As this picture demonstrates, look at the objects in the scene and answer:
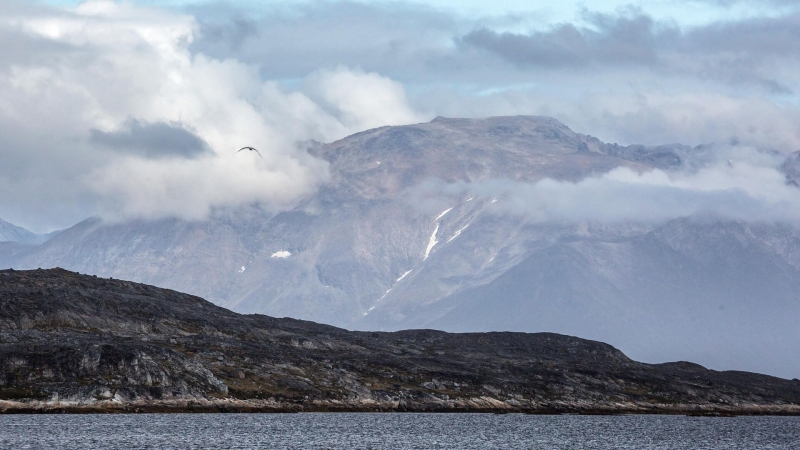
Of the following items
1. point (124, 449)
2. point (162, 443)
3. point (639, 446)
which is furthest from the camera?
point (639, 446)

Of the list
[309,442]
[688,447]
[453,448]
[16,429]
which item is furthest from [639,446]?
[16,429]

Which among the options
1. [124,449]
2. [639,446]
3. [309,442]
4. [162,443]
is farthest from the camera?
[639,446]

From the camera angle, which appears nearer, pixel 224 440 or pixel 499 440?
pixel 224 440

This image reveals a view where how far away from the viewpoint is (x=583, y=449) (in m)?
183

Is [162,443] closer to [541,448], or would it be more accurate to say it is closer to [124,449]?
[124,449]

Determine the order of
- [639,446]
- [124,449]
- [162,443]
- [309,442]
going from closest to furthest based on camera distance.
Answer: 1. [124,449]
2. [162,443]
3. [309,442]
4. [639,446]

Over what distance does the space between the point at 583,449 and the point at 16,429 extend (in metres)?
89.7

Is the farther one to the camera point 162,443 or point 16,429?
point 16,429

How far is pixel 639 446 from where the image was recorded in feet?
625

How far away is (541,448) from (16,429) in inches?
3261

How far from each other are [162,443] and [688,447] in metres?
86.1

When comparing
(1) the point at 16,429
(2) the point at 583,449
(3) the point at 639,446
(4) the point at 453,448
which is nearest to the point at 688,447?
(3) the point at 639,446

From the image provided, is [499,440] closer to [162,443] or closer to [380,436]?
[380,436]

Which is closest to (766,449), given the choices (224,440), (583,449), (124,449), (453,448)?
(583,449)
